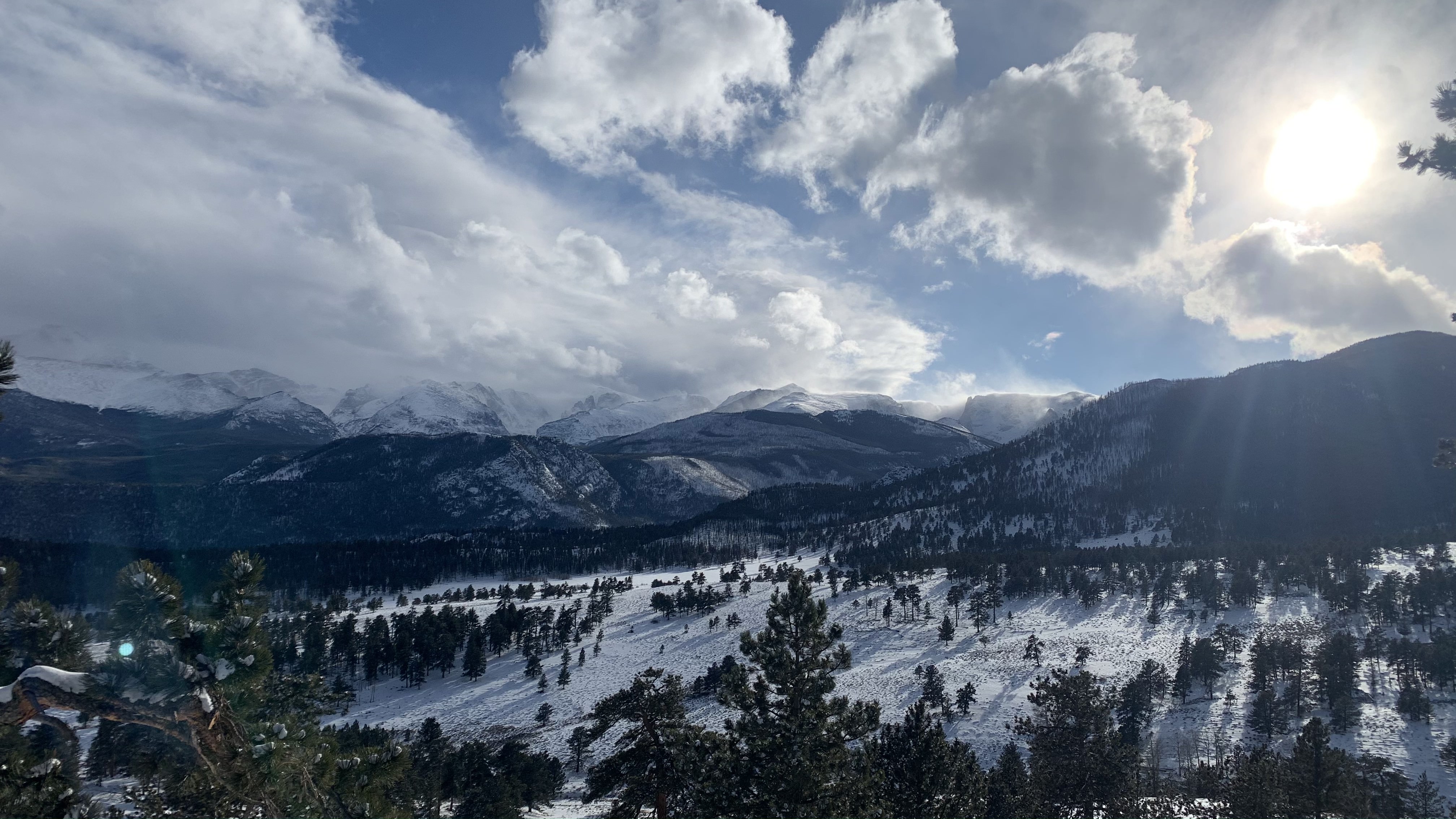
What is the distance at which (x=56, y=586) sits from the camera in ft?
596

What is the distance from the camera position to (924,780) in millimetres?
29141

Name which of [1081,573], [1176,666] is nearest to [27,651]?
[1176,666]

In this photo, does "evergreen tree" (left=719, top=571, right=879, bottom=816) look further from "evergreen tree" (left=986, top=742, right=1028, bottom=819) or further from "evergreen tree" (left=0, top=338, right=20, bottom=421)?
"evergreen tree" (left=986, top=742, right=1028, bottom=819)

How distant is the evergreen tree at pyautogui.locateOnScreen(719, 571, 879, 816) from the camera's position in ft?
71.7

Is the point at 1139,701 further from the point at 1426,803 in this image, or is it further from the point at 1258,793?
the point at 1258,793

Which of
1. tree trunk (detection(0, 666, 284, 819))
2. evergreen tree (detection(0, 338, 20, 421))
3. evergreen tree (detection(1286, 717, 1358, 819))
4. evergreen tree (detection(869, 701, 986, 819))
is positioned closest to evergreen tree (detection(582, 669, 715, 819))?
evergreen tree (detection(869, 701, 986, 819))

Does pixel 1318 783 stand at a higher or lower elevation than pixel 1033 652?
higher

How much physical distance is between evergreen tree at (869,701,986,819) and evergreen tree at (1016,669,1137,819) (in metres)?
4.50

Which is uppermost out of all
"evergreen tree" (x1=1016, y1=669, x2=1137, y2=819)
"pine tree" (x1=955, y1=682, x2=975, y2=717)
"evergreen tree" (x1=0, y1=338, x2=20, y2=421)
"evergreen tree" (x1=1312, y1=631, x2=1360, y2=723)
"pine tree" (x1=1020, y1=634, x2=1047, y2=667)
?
"evergreen tree" (x1=0, y1=338, x2=20, y2=421)

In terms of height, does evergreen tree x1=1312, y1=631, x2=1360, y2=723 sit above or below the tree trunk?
below

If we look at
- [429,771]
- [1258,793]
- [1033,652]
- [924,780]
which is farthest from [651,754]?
[1033,652]

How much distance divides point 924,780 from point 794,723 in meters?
10.9

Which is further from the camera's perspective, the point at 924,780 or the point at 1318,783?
the point at 1318,783

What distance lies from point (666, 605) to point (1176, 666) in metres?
104
